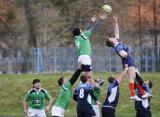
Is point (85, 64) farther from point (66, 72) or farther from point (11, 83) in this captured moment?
point (66, 72)

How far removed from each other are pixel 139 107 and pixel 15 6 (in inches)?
1398

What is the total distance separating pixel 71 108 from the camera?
3838cm

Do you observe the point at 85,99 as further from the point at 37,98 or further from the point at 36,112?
the point at 36,112

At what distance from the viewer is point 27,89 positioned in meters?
42.0

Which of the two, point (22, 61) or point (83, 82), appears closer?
point (83, 82)

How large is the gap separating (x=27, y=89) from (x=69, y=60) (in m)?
10.2

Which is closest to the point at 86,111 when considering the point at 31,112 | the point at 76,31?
the point at 76,31

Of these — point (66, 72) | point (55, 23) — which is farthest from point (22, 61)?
point (55, 23)

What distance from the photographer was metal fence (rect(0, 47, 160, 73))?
51.1 meters

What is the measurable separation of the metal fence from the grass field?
5.91 metres

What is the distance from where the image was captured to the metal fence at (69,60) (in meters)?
51.1

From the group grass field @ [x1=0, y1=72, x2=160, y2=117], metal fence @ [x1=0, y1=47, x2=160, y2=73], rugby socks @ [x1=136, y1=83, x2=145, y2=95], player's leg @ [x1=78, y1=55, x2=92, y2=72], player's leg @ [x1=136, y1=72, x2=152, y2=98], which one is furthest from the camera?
metal fence @ [x1=0, y1=47, x2=160, y2=73]

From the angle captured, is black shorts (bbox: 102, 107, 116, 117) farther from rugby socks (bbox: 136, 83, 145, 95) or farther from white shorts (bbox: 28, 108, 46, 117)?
white shorts (bbox: 28, 108, 46, 117)

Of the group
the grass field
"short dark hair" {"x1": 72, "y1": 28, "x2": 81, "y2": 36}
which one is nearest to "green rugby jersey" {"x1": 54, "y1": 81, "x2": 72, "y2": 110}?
"short dark hair" {"x1": 72, "y1": 28, "x2": 81, "y2": 36}
